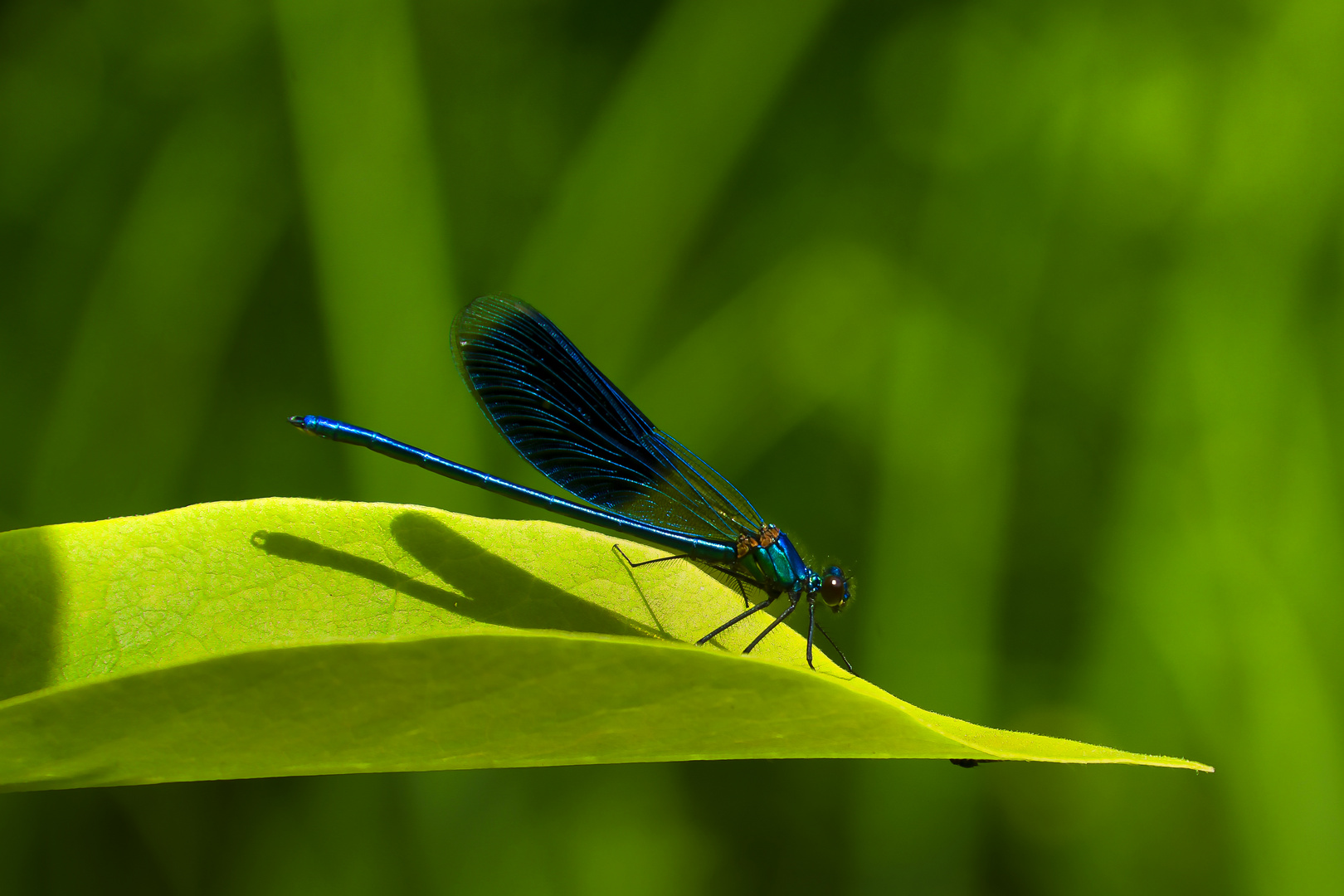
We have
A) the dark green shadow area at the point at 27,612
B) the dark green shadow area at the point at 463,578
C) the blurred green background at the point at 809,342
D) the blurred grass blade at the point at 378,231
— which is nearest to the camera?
the dark green shadow area at the point at 27,612

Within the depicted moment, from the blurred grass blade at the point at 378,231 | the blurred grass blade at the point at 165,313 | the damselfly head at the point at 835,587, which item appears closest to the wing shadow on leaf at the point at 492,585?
the damselfly head at the point at 835,587

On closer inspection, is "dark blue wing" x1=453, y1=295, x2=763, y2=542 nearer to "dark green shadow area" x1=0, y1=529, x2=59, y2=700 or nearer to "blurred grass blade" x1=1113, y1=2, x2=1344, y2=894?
"dark green shadow area" x1=0, y1=529, x2=59, y2=700

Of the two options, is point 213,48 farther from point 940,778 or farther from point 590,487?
point 940,778

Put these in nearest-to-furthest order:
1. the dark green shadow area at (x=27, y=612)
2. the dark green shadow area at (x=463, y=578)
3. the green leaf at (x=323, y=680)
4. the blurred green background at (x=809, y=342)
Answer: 1. the green leaf at (x=323, y=680)
2. the dark green shadow area at (x=27, y=612)
3. the dark green shadow area at (x=463, y=578)
4. the blurred green background at (x=809, y=342)

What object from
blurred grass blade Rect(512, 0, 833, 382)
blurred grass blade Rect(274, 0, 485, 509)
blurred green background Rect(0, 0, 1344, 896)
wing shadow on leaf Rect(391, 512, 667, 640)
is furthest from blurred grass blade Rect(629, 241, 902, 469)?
wing shadow on leaf Rect(391, 512, 667, 640)

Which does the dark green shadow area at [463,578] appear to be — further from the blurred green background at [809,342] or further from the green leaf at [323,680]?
the blurred green background at [809,342]

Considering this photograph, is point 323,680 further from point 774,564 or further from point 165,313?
point 165,313

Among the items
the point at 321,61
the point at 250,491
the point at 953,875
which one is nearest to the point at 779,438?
the point at 953,875

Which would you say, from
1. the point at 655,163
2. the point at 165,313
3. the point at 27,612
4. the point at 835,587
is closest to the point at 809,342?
the point at 655,163
